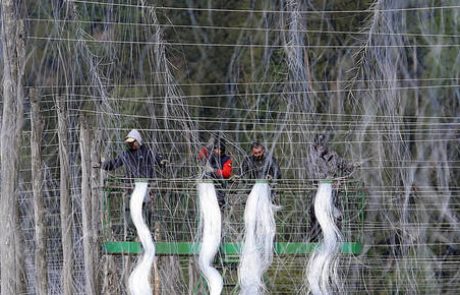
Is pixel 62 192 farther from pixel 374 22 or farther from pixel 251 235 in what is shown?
pixel 374 22

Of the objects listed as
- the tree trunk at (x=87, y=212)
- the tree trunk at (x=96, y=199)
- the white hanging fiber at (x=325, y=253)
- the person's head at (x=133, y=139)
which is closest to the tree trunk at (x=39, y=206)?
the tree trunk at (x=87, y=212)

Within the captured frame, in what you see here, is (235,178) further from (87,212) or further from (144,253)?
(87,212)

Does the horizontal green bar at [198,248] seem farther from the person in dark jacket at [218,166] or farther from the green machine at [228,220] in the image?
the person in dark jacket at [218,166]

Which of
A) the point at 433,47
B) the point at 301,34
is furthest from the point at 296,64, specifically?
the point at 433,47

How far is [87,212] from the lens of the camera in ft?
58.1

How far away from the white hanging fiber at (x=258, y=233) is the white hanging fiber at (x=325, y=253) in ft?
1.62

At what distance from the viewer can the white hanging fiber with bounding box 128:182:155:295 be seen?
55.1 ft

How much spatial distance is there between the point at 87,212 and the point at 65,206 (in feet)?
0.86

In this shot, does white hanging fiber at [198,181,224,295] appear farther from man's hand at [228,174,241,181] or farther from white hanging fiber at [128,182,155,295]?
white hanging fiber at [128,182,155,295]

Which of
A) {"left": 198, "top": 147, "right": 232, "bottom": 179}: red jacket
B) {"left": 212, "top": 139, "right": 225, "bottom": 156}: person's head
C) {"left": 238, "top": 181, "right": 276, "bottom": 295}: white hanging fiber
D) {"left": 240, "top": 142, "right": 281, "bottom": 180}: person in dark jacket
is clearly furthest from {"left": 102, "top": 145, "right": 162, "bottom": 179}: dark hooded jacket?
{"left": 238, "top": 181, "right": 276, "bottom": 295}: white hanging fiber

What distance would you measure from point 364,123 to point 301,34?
1.70 metres

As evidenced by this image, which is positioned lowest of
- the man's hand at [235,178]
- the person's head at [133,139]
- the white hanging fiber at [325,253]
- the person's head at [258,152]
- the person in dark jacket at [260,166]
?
the white hanging fiber at [325,253]

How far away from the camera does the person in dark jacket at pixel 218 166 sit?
16953 millimetres

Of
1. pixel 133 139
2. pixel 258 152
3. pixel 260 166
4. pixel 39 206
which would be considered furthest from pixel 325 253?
pixel 39 206
